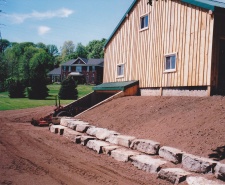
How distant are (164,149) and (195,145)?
93cm

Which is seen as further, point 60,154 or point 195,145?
point 60,154

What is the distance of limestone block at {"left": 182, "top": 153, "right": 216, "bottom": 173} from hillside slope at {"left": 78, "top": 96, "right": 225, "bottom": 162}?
46 centimetres

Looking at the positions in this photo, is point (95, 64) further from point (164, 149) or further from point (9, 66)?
point (164, 149)

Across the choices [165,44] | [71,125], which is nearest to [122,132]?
[71,125]

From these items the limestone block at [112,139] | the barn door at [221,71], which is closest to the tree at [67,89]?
the barn door at [221,71]

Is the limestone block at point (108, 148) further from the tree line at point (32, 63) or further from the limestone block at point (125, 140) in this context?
the tree line at point (32, 63)

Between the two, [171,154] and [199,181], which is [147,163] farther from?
[199,181]

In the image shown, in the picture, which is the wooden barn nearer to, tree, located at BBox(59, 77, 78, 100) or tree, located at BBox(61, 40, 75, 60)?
tree, located at BBox(59, 77, 78, 100)

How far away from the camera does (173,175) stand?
19.1 ft

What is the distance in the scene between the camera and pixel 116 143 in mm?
9266

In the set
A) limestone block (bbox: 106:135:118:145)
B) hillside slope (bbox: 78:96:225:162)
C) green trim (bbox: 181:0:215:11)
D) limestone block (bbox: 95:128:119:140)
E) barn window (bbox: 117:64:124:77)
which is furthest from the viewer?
barn window (bbox: 117:64:124:77)

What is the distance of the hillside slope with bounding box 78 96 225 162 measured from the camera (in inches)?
280

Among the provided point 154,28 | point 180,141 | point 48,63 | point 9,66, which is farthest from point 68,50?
point 180,141

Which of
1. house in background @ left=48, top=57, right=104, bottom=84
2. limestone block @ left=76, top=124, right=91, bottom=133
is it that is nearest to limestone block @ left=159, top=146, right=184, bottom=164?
limestone block @ left=76, top=124, right=91, bottom=133
